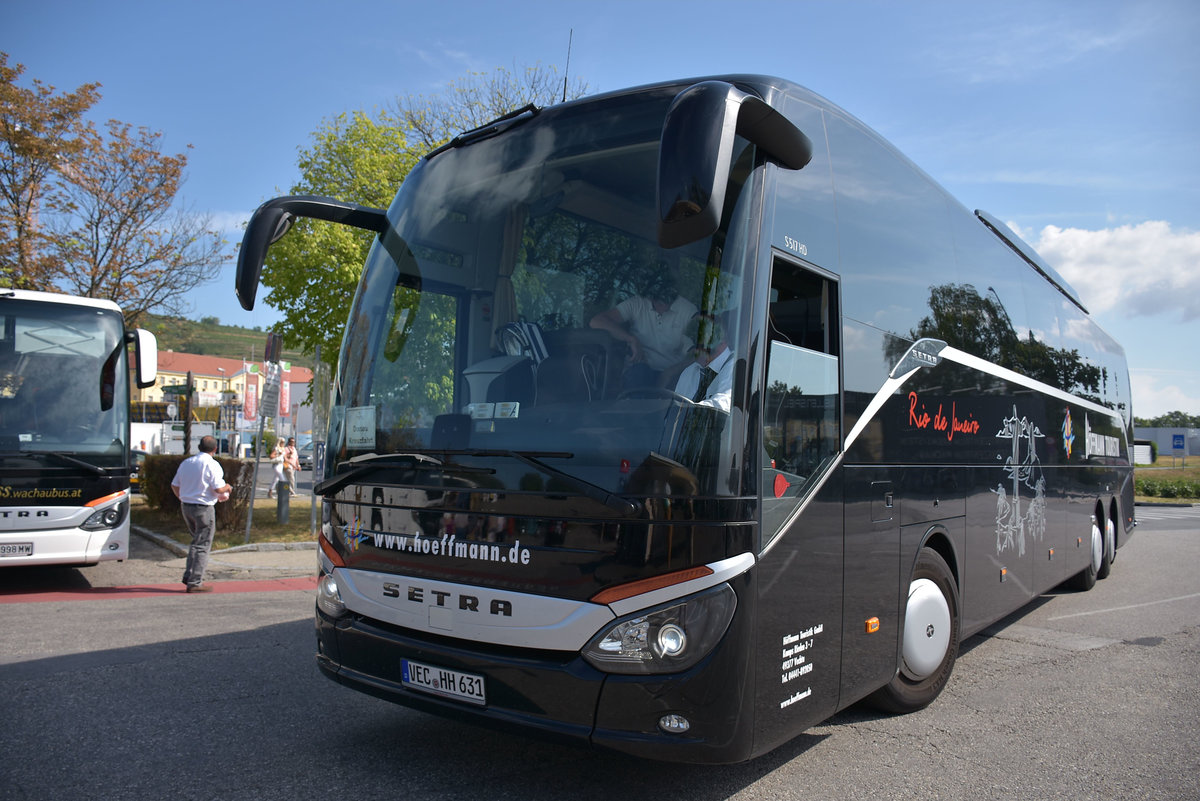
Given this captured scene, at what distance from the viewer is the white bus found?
912 cm

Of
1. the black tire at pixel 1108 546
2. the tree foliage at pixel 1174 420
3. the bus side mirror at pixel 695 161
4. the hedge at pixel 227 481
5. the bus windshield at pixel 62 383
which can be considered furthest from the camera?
the tree foliage at pixel 1174 420

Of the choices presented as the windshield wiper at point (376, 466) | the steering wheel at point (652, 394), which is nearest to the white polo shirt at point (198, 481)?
the windshield wiper at point (376, 466)

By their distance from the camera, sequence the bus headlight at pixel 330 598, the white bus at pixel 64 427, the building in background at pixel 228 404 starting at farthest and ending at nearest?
the building in background at pixel 228 404, the white bus at pixel 64 427, the bus headlight at pixel 330 598

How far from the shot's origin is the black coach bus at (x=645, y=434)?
3229 mm

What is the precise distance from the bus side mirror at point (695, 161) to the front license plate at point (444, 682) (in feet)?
6.37

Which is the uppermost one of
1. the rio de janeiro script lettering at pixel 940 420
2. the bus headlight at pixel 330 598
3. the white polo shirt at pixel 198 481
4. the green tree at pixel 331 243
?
the green tree at pixel 331 243

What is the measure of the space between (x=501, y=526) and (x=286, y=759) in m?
1.83

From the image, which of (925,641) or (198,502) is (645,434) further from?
(198,502)

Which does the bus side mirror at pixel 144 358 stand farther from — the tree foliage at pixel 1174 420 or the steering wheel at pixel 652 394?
the tree foliage at pixel 1174 420

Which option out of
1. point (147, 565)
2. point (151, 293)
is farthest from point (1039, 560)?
point (151, 293)

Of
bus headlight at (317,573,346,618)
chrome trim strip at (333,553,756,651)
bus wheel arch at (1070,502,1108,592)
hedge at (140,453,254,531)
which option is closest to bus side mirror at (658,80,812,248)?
chrome trim strip at (333,553,756,651)

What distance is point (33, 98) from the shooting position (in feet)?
55.4

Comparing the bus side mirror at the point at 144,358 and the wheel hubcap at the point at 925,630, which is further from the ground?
Answer: the bus side mirror at the point at 144,358

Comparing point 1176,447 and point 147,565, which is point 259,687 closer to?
point 147,565
